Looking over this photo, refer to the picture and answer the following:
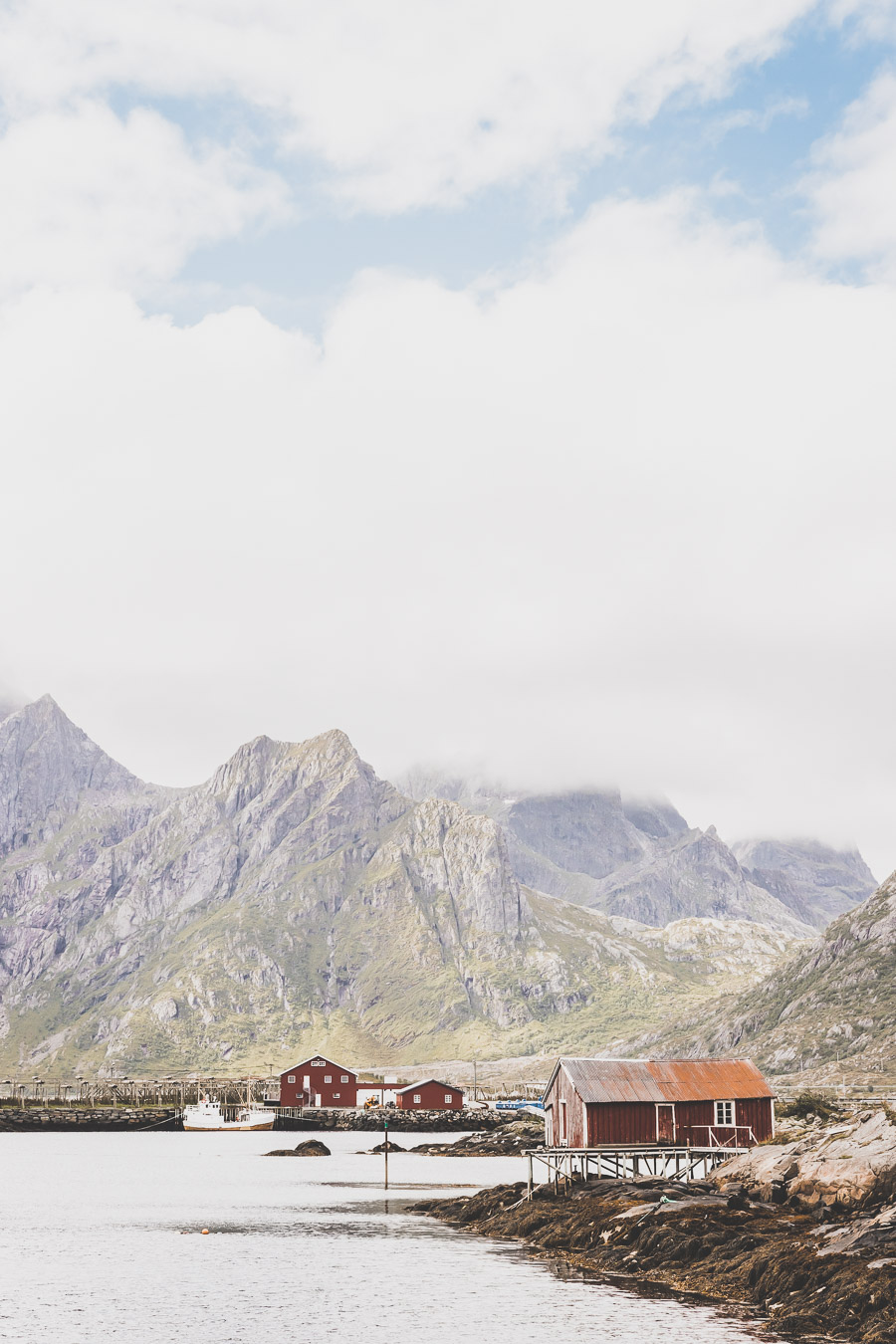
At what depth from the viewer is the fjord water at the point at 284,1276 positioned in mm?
42219

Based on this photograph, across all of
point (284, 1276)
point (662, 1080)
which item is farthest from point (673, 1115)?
point (284, 1276)

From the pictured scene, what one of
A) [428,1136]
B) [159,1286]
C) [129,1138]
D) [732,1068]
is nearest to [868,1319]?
[159,1286]

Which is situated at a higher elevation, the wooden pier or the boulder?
the wooden pier

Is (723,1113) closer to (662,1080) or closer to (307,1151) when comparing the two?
(662,1080)

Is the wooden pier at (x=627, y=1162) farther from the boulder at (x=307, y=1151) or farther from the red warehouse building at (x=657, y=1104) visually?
the boulder at (x=307, y=1151)

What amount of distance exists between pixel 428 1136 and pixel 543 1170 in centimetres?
8271

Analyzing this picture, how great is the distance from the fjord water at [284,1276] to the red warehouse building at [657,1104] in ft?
36.5

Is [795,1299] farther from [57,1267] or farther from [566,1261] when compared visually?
[57,1267]

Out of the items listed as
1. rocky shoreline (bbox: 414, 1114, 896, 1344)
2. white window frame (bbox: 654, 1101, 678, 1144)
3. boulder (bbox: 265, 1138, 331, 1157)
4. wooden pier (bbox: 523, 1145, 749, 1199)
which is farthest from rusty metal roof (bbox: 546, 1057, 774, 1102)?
boulder (bbox: 265, 1138, 331, 1157)

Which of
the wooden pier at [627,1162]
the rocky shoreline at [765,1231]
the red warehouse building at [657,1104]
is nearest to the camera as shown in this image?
the rocky shoreline at [765,1231]

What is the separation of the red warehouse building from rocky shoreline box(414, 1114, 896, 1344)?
23.4 ft

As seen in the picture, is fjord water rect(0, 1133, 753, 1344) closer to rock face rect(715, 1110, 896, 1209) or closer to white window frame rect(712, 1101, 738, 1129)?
rock face rect(715, 1110, 896, 1209)

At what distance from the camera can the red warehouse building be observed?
75.0 metres

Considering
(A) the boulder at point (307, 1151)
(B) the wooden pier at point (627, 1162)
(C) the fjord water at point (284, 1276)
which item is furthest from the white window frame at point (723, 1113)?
(A) the boulder at point (307, 1151)
